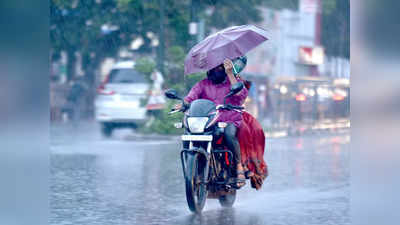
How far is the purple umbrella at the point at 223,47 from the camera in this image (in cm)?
822

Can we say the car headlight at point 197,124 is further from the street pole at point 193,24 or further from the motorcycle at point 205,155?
the street pole at point 193,24

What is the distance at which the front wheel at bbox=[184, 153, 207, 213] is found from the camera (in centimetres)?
769

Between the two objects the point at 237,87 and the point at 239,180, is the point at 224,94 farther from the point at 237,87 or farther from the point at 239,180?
the point at 239,180

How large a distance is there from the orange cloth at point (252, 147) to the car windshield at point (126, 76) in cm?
1411

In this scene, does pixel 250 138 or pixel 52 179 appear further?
pixel 52 179

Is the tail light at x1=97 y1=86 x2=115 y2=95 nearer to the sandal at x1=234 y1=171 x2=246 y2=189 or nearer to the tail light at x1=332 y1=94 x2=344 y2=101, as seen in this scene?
the tail light at x1=332 y1=94 x2=344 y2=101

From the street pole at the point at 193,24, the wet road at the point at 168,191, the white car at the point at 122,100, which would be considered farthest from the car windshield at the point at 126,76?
the wet road at the point at 168,191

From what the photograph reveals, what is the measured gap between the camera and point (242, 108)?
8.25 m

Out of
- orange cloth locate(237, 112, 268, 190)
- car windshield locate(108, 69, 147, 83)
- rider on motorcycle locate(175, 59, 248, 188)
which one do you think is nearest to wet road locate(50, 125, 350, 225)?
orange cloth locate(237, 112, 268, 190)

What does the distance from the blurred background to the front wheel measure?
12118mm
